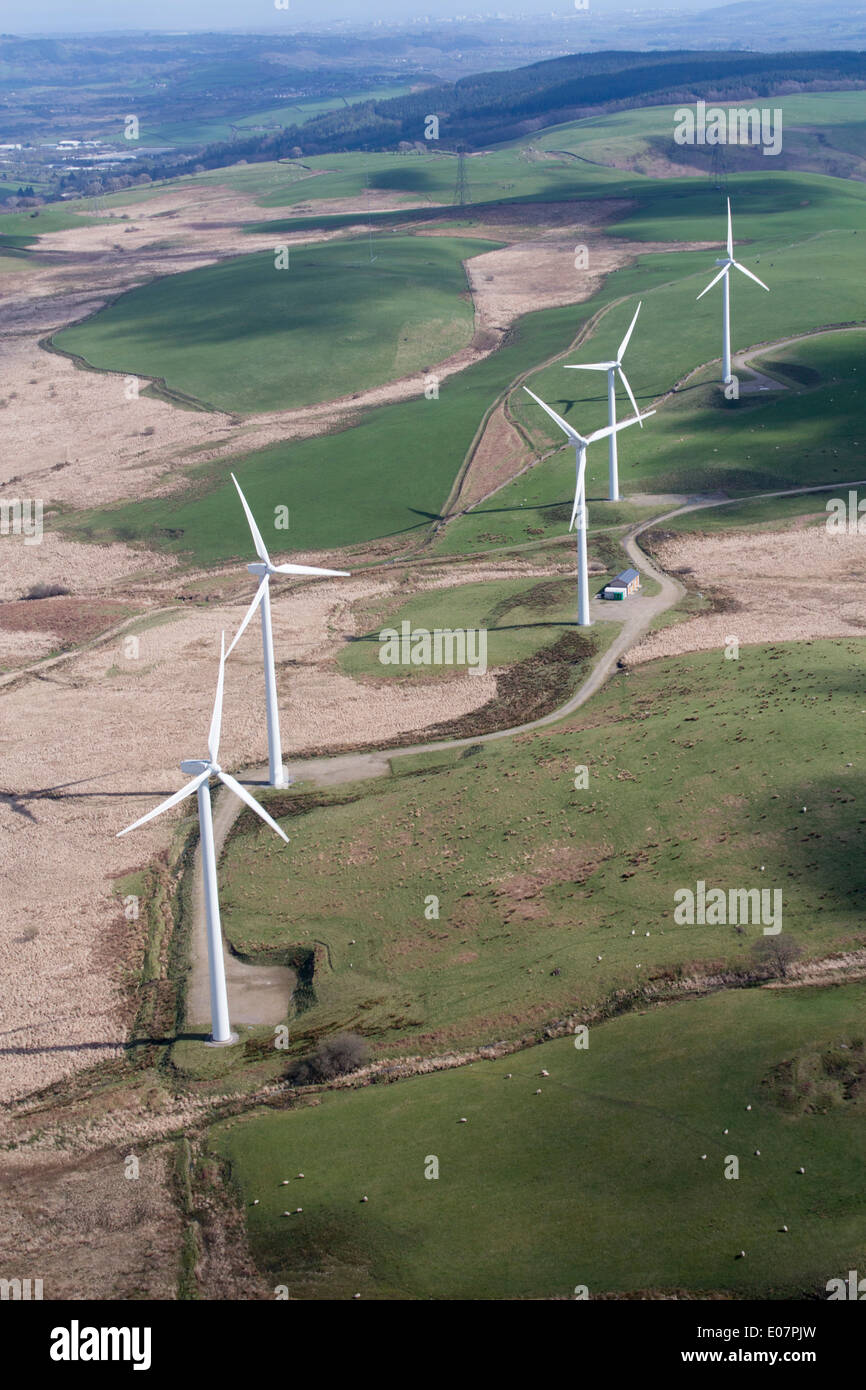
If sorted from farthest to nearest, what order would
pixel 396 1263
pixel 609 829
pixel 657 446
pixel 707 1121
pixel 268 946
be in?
pixel 657 446 < pixel 609 829 < pixel 268 946 < pixel 707 1121 < pixel 396 1263

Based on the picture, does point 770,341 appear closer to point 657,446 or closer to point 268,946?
point 657,446

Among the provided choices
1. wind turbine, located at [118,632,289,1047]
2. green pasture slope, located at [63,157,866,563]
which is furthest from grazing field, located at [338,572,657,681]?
wind turbine, located at [118,632,289,1047]

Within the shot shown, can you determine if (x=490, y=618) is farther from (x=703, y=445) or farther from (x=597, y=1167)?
(x=597, y=1167)

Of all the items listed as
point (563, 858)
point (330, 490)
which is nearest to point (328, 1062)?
point (563, 858)

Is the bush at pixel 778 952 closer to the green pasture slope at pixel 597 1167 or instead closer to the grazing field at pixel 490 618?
the green pasture slope at pixel 597 1167

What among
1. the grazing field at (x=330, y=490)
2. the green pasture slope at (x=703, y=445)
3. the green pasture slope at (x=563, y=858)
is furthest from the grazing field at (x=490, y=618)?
the grazing field at (x=330, y=490)
